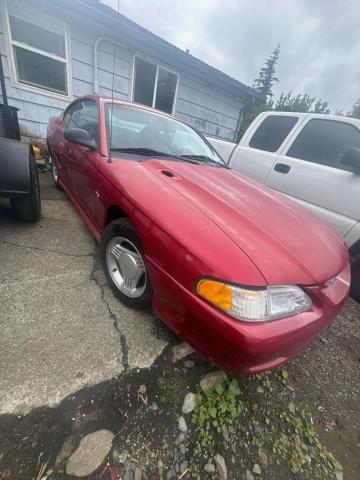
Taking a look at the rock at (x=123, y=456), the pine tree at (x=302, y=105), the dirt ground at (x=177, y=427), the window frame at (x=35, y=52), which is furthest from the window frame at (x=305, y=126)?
the pine tree at (x=302, y=105)

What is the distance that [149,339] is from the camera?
1729mm

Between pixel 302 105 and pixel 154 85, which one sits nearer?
pixel 154 85

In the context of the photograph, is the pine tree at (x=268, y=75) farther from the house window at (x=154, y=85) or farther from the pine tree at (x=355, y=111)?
the house window at (x=154, y=85)

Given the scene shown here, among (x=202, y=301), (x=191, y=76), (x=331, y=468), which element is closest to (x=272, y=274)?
(x=202, y=301)

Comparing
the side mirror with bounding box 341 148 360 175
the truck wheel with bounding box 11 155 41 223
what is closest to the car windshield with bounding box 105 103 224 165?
the truck wheel with bounding box 11 155 41 223

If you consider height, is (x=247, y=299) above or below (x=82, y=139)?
below

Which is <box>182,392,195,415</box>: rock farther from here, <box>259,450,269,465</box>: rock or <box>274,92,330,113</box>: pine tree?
<box>274,92,330,113</box>: pine tree

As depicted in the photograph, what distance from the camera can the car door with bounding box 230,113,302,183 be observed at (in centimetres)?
335

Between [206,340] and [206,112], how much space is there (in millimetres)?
7667

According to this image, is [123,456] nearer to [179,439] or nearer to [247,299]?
[179,439]

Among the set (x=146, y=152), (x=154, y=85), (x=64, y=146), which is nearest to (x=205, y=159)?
(x=146, y=152)

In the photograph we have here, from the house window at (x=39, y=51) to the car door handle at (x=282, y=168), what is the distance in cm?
495

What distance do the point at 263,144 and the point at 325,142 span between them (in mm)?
850

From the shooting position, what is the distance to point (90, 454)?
3.67 feet
